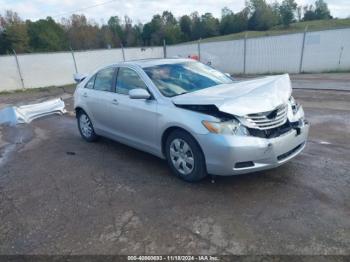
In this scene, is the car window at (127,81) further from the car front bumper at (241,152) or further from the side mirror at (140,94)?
the car front bumper at (241,152)

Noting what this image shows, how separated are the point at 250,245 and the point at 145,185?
1731 millimetres

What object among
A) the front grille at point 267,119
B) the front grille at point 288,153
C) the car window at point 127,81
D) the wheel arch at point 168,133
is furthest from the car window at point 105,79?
the front grille at point 288,153

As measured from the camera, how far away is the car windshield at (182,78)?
13.9ft

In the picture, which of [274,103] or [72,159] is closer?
[274,103]

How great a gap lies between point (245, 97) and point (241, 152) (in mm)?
703

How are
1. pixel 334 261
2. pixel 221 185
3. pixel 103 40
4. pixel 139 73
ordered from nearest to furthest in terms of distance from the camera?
pixel 334 261 → pixel 221 185 → pixel 139 73 → pixel 103 40

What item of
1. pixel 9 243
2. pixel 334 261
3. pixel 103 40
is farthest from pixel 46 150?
pixel 103 40

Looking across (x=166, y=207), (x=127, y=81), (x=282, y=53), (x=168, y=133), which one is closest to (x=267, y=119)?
(x=168, y=133)

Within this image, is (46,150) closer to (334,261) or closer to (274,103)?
(274,103)

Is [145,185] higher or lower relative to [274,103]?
lower

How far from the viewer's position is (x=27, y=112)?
30.2 feet

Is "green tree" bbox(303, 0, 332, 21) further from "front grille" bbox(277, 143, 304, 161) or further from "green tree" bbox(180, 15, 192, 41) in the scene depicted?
"front grille" bbox(277, 143, 304, 161)

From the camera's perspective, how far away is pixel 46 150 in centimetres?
594

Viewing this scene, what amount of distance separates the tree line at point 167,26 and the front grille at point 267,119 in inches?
2192
